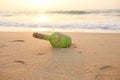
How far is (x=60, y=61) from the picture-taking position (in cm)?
285

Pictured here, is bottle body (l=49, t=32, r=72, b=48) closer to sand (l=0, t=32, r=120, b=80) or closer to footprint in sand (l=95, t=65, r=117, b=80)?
sand (l=0, t=32, r=120, b=80)

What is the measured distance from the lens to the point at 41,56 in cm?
311

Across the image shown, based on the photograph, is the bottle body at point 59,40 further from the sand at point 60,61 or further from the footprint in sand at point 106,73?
the footprint in sand at point 106,73

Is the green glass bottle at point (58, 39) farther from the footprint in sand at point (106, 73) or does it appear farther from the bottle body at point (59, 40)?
the footprint in sand at point (106, 73)

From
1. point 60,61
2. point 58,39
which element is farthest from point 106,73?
point 58,39

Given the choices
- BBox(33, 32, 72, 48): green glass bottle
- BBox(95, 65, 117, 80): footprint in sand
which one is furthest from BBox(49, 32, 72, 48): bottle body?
BBox(95, 65, 117, 80): footprint in sand

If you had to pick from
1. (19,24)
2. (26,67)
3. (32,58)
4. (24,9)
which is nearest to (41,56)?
(32,58)

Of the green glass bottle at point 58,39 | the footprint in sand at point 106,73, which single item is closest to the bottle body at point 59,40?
the green glass bottle at point 58,39

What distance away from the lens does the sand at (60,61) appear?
236 cm

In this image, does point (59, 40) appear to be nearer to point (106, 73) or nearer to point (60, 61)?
point (60, 61)

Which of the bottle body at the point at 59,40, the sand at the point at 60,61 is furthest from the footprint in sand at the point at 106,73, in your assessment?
the bottle body at the point at 59,40

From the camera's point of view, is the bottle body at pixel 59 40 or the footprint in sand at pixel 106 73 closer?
the footprint in sand at pixel 106 73

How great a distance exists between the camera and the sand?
2.36 meters

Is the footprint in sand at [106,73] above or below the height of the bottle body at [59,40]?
below
